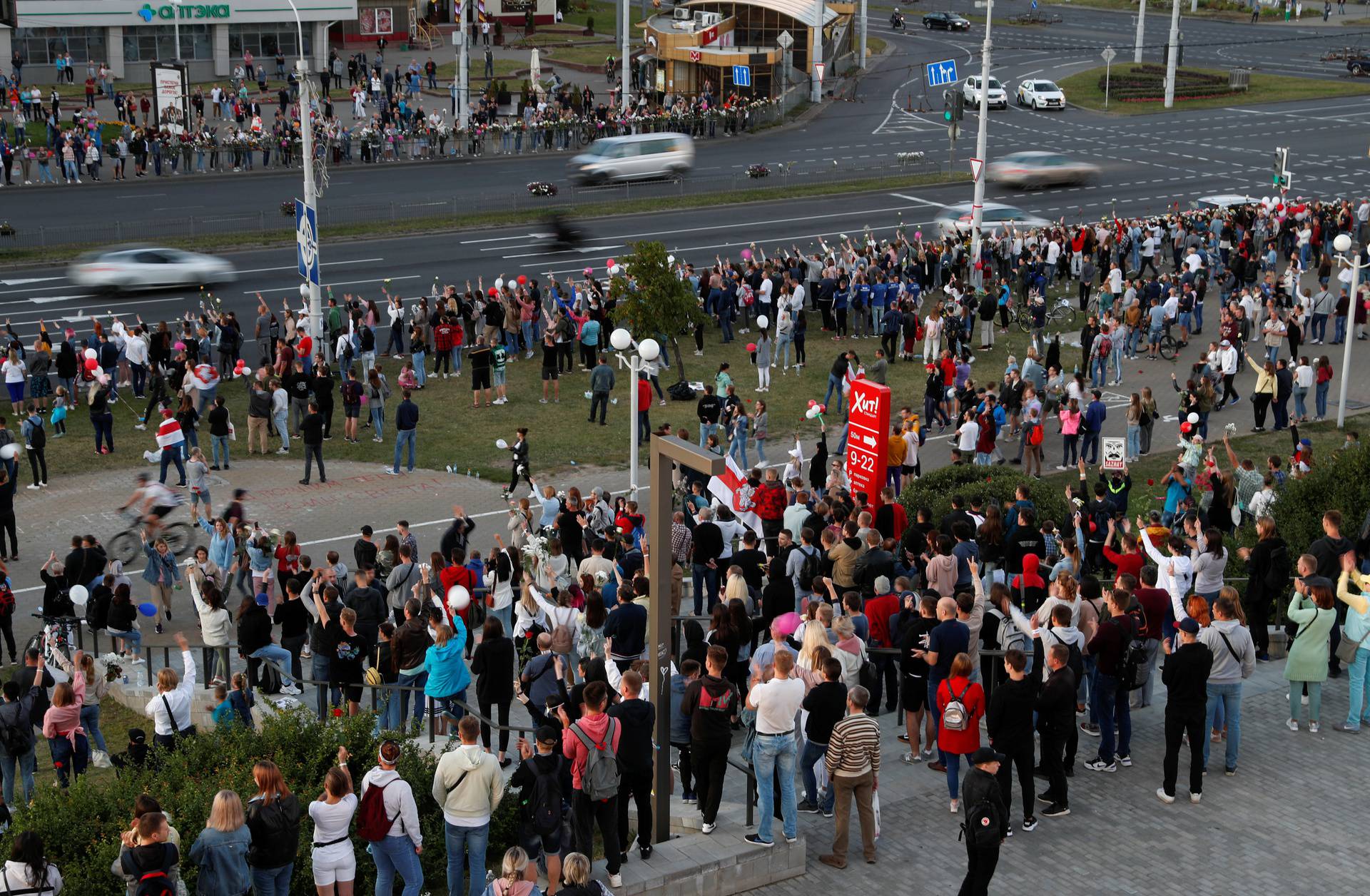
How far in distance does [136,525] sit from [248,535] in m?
3.16

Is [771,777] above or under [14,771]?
above

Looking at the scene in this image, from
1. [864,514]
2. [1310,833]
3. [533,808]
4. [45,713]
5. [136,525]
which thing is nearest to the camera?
[533,808]

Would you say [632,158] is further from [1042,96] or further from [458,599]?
[458,599]

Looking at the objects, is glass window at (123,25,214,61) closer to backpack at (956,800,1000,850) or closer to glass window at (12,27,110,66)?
glass window at (12,27,110,66)

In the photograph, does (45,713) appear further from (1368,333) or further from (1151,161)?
(1151,161)

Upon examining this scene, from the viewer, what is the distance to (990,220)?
146ft

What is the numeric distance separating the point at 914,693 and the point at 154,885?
6.75m

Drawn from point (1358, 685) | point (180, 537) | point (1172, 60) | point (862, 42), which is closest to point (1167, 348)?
point (1358, 685)

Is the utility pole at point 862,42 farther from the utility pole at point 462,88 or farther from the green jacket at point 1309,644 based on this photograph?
the green jacket at point 1309,644

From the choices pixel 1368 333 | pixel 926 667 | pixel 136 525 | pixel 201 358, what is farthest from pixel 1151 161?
pixel 926 667

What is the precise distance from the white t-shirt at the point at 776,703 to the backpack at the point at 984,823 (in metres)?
1.66

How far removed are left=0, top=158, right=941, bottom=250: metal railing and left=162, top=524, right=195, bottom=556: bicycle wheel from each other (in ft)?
72.7

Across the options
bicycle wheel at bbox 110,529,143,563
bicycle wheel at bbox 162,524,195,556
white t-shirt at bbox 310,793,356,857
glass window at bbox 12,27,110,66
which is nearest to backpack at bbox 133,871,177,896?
white t-shirt at bbox 310,793,356,857

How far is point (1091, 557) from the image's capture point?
19844mm
